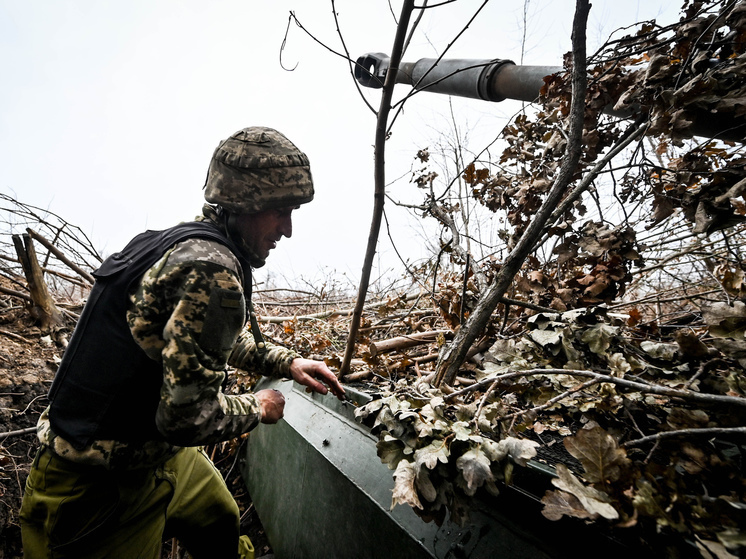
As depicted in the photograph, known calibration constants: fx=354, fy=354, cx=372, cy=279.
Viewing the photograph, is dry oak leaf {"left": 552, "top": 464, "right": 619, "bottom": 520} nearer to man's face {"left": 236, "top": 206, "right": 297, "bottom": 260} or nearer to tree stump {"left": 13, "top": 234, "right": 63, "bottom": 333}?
man's face {"left": 236, "top": 206, "right": 297, "bottom": 260}

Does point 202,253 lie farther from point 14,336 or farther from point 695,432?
point 14,336

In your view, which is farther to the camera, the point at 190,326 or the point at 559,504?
the point at 190,326

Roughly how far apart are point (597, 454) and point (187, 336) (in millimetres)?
1276

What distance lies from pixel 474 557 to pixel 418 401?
464 mm

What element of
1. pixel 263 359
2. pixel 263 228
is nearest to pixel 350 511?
pixel 263 359

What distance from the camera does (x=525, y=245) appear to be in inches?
60.3

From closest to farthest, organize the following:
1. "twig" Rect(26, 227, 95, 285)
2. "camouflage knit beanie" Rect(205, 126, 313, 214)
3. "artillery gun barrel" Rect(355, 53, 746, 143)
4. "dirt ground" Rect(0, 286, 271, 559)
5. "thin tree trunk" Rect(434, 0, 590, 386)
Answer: "thin tree trunk" Rect(434, 0, 590, 386), "camouflage knit beanie" Rect(205, 126, 313, 214), "artillery gun barrel" Rect(355, 53, 746, 143), "dirt ground" Rect(0, 286, 271, 559), "twig" Rect(26, 227, 95, 285)

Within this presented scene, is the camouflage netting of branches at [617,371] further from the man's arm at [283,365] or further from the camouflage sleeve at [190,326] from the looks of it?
the camouflage sleeve at [190,326]

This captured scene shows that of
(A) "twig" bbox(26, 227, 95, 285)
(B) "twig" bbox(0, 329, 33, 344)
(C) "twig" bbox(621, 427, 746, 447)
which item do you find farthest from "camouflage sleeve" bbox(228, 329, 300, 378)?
(A) "twig" bbox(26, 227, 95, 285)

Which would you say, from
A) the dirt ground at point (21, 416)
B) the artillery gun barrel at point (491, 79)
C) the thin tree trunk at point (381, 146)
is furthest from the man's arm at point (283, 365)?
the dirt ground at point (21, 416)

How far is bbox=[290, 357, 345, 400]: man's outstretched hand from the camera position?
189 centimetres

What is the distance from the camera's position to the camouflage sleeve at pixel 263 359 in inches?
85.3

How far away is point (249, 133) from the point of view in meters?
1.82

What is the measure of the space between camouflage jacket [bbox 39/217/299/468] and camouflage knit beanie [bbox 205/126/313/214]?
0.38m
